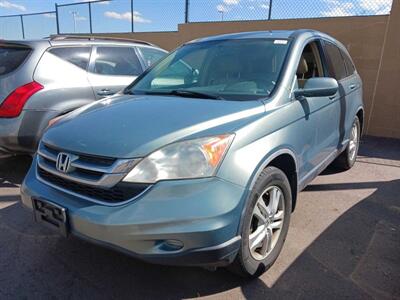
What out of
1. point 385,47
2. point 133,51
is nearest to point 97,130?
point 133,51

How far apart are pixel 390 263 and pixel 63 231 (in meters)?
2.41

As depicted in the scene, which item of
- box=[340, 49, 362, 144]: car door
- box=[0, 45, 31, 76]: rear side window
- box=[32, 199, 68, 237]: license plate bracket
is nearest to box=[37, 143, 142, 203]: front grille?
box=[32, 199, 68, 237]: license plate bracket

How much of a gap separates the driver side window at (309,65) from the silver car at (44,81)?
2.02 m

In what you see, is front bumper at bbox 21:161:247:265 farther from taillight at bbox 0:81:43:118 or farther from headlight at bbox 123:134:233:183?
taillight at bbox 0:81:43:118

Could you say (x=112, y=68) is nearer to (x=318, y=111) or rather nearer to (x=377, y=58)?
(x=318, y=111)

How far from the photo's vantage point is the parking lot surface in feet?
8.13

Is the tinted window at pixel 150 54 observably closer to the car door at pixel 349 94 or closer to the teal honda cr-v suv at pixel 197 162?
the teal honda cr-v suv at pixel 197 162

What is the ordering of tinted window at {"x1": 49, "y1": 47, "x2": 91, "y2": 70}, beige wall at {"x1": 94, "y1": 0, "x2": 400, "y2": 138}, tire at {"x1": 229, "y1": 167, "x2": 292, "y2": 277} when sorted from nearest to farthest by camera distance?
tire at {"x1": 229, "y1": 167, "x2": 292, "y2": 277}
tinted window at {"x1": 49, "y1": 47, "x2": 91, "y2": 70}
beige wall at {"x1": 94, "y1": 0, "x2": 400, "y2": 138}

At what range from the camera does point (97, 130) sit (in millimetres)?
2369

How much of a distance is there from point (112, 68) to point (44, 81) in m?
1.18

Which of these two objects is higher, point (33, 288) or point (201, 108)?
point (201, 108)

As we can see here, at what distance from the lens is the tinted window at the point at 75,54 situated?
459 centimetres

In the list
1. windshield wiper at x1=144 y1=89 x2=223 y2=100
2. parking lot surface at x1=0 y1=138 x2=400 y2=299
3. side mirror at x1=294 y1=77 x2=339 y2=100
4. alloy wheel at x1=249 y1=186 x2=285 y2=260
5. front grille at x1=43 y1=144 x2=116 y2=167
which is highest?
side mirror at x1=294 y1=77 x2=339 y2=100

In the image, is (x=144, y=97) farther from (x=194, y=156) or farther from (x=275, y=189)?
(x=275, y=189)
